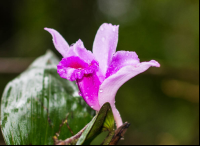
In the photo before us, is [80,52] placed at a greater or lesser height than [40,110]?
greater

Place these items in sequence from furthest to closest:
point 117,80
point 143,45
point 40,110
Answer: point 143,45, point 40,110, point 117,80

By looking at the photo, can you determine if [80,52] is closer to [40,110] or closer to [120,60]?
[120,60]

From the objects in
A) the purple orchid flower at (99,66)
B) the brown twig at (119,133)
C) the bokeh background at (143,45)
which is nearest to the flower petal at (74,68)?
the purple orchid flower at (99,66)

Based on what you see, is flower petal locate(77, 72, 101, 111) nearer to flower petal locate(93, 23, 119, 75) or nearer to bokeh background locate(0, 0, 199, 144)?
flower petal locate(93, 23, 119, 75)

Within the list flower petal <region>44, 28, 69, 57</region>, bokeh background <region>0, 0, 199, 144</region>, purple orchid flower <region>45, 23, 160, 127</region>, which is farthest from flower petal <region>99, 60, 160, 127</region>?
bokeh background <region>0, 0, 199, 144</region>

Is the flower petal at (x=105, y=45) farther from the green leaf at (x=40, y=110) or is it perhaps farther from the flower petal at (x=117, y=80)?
the green leaf at (x=40, y=110)

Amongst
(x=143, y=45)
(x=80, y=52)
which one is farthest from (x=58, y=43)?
(x=143, y=45)

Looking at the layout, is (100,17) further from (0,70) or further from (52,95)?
(52,95)
